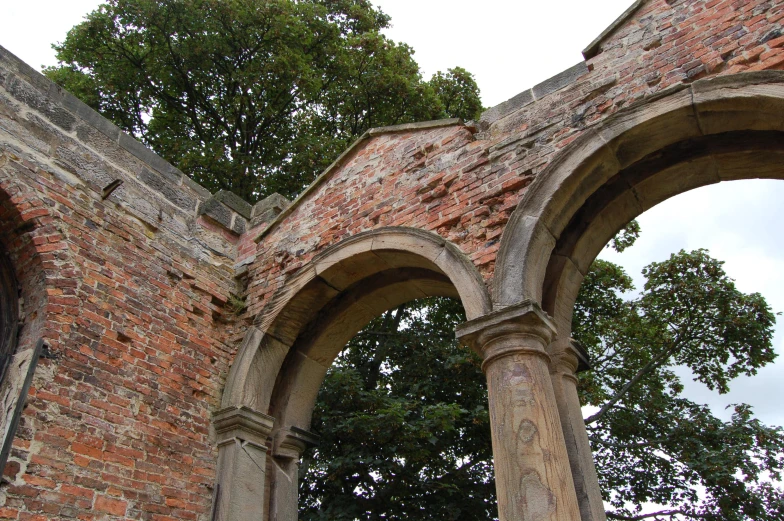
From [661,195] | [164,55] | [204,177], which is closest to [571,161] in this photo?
[661,195]

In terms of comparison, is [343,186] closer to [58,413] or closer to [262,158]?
[58,413]

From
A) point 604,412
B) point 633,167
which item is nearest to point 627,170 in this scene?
point 633,167

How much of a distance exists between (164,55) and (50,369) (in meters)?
8.11

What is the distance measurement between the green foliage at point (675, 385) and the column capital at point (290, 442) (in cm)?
574

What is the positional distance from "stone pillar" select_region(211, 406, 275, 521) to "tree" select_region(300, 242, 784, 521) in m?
2.33

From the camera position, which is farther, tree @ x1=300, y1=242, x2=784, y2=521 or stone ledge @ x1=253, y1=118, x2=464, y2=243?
tree @ x1=300, y1=242, x2=784, y2=521

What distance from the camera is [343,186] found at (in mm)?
6031

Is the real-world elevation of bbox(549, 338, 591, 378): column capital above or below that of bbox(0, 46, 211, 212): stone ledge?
below

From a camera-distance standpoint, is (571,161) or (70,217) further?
(70,217)

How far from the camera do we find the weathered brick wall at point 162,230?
4180mm

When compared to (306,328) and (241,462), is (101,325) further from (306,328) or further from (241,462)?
(306,328)

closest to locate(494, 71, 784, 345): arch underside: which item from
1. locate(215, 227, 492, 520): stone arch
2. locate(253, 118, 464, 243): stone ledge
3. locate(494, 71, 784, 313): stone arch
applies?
locate(494, 71, 784, 313): stone arch

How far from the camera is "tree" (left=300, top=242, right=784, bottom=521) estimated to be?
819 cm

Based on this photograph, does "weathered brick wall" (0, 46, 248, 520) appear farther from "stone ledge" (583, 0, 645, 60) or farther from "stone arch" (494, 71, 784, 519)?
"stone ledge" (583, 0, 645, 60)
